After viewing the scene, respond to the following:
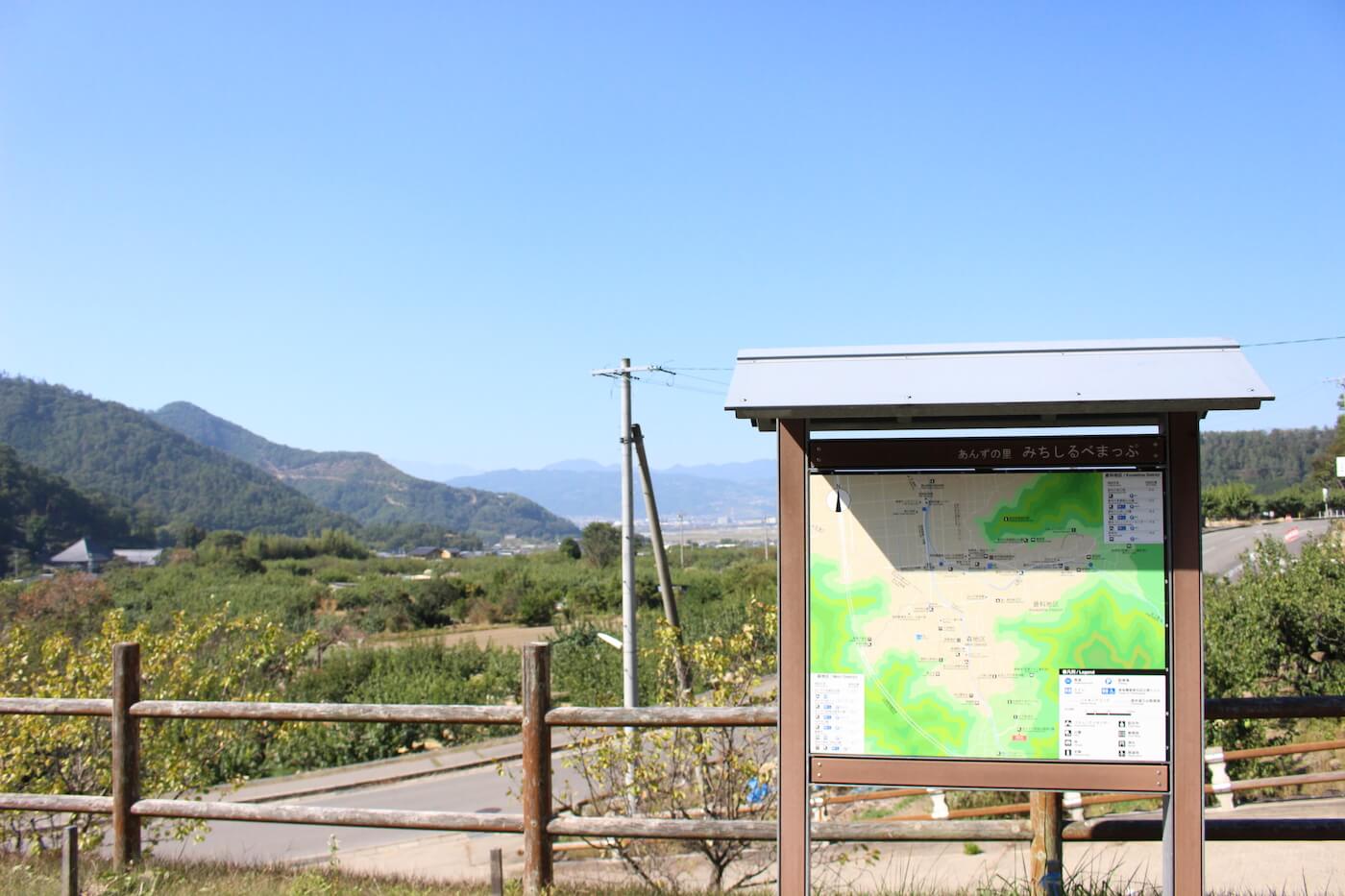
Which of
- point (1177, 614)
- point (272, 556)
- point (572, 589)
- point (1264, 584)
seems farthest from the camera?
point (272, 556)

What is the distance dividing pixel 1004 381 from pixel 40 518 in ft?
372

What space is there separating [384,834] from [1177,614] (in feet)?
47.3

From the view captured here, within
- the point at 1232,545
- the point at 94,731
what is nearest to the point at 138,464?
the point at 1232,545

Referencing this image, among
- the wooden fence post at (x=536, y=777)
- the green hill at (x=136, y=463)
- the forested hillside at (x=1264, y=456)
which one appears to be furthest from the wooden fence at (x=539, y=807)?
the green hill at (x=136, y=463)

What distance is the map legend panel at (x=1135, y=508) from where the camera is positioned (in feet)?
10.6

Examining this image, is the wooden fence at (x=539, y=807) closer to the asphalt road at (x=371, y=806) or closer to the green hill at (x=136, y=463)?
the asphalt road at (x=371, y=806)

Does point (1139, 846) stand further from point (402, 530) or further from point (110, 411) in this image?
point (110, 411)

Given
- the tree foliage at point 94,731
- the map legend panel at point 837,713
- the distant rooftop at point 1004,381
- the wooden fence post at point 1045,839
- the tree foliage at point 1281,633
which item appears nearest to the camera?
the distant rooftop at point 1004,381

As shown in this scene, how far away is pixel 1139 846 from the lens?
921 cm

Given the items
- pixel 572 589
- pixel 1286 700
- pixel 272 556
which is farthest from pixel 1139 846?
pixel 272 556

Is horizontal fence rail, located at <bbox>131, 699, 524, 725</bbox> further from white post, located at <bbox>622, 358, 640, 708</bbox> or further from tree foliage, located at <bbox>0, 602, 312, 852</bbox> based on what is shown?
white post, located at <bbox>622, 358, 640, 708</bbox>

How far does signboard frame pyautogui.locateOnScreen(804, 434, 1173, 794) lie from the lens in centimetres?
322

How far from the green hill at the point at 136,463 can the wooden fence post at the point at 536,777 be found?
168 m

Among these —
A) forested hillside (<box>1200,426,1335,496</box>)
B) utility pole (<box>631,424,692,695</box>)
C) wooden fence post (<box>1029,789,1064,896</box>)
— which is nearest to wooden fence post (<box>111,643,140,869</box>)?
wooden fence post (<box>1029,789,1064,896</box>)
